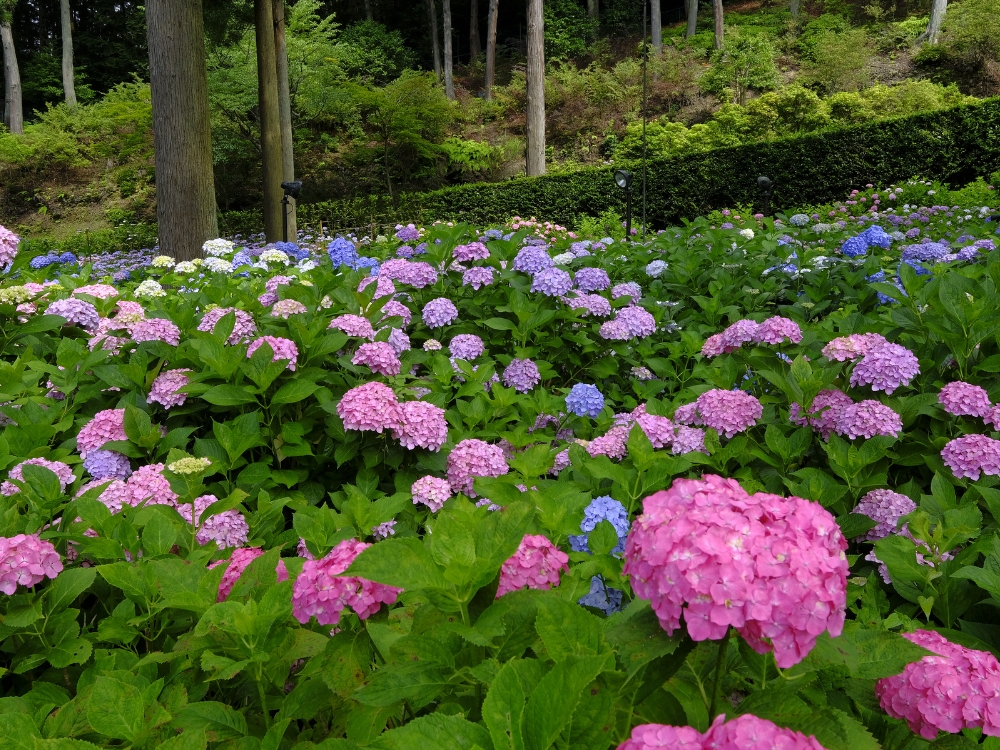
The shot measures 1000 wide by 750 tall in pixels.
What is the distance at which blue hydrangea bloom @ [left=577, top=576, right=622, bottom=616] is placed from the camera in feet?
3.92

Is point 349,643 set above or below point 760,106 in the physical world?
below

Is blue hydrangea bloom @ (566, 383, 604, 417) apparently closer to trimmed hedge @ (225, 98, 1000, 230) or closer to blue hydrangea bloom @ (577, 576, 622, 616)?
blue hydrangea bloom @ (577, 576, 622, 616)

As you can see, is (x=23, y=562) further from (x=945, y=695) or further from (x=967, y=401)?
(x=967, y=401)

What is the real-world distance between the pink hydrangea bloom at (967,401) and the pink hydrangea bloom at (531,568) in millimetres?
1353

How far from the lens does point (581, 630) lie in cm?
78

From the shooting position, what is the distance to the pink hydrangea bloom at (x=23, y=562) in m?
1.26

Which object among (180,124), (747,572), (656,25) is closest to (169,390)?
(747,572)

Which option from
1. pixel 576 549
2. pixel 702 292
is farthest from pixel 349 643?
pixel 702 292

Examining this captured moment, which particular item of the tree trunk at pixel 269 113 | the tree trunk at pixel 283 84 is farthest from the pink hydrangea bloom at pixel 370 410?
the tree trunk at pixel 283 84

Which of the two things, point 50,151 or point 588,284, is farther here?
point 50,151

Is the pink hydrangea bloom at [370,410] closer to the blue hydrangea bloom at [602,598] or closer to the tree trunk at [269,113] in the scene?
the blue hydrangea bloom at [602,598]

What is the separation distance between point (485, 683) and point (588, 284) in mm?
2723

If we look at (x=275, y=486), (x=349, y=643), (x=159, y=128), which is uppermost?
(x=159, y=128)

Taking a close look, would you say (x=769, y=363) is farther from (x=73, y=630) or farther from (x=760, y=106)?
(x=760, y=106)
